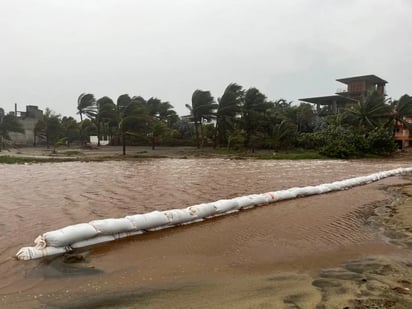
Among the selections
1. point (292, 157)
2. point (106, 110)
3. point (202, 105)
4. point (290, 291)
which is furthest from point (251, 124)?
point (290, 291)

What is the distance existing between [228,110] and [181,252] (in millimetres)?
31871

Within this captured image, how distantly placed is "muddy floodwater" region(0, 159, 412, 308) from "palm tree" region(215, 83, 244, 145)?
27090mm

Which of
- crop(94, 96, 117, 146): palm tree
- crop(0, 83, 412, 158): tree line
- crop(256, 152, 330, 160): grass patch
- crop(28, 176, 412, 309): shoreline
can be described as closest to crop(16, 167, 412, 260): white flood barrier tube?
crop(28, 176, 412, 309): shoreline

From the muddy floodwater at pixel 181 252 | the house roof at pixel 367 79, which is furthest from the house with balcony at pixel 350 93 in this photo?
the muddy floodwater at pixel 181 252

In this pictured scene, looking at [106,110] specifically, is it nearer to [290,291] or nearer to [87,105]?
[87,105]

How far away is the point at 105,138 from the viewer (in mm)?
49594

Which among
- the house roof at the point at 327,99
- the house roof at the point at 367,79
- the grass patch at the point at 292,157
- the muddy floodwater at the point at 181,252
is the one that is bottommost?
the muddy floodwater at the point at 181,252

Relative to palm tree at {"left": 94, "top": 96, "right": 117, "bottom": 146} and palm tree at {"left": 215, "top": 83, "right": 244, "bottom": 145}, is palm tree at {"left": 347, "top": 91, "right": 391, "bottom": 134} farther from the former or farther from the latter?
palm tree at {"left": 94, "top": 96, "right": 117, "bottom": 146}

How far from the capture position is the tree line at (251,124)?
31359mm

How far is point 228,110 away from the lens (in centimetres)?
3625

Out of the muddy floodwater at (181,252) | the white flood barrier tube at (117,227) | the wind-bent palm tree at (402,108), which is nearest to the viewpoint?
the muddy floodwater at (181,252)

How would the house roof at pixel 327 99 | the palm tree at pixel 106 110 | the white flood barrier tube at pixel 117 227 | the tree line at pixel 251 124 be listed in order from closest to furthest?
the white flood barrier tube at pixel 117 227 < the tree line at pixel 251 124 < the palm tree at pixel 106 110 < the house roof at pixel 327 99

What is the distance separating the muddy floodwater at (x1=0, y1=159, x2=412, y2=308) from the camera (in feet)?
11.7

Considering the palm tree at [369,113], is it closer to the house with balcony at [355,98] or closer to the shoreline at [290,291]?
the house with balcony at [355,98]
